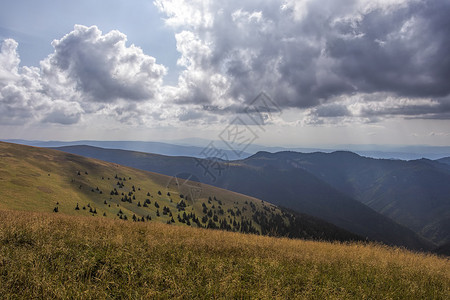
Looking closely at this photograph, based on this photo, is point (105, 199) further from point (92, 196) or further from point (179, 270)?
point (179, 270)

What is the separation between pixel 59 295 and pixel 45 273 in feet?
4.33

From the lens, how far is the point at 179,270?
252 inches

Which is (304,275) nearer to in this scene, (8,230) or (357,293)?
(357,293)

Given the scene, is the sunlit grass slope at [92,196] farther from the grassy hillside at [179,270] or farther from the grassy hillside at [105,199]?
the grassy hillside at [179,270]

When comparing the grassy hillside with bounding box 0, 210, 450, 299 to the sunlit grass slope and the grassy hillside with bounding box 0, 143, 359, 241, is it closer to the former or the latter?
the grassy hillside with bounding box 0, 143, 359, 241

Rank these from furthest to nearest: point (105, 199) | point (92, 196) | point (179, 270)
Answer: point (105, 199), point (92, 196), point (179, 270)

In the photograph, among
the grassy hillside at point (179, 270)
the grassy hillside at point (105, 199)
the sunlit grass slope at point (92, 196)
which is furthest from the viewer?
the grassy hillside at point (105, 199)

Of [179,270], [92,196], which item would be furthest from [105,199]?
[179,270]

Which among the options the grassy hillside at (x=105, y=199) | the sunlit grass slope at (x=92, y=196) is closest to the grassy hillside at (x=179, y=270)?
the grassy hillside at (x=105, y=199)

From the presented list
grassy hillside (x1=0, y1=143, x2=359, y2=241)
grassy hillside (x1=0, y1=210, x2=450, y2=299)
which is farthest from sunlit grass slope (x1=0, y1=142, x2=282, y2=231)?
grassy hillside (x1=0, y1=210, x2=450, y2=299)

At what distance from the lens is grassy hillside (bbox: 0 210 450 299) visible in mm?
5324

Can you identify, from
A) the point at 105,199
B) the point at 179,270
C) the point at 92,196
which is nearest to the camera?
the point at 179,270

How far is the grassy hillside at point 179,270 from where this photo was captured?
532 cm

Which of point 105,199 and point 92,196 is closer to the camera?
point 92,196
